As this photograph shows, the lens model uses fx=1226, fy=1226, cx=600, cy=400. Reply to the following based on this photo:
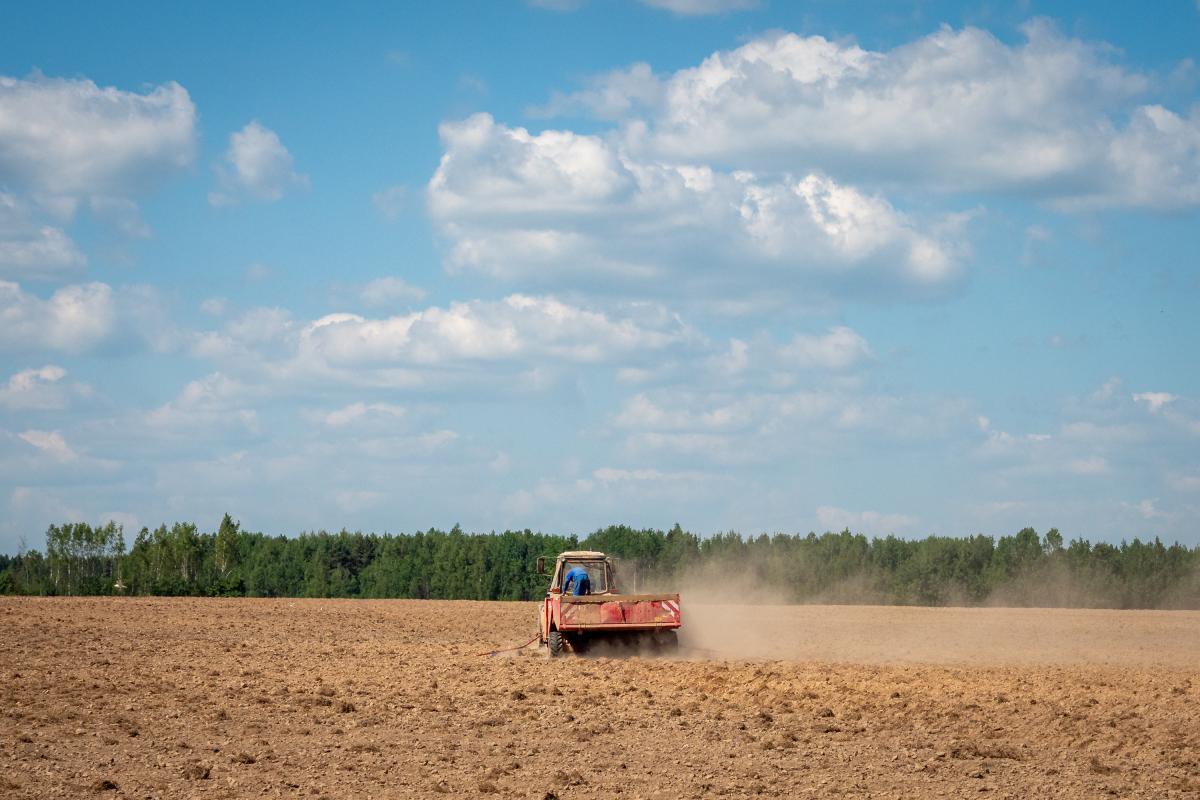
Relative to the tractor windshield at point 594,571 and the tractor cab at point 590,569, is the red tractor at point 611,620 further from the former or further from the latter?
the tractor windshield at point 594,571

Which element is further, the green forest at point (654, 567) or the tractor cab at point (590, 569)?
the green forest at point (654, 567)

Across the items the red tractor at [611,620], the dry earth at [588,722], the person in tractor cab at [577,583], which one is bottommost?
the dry earth at [588,722]

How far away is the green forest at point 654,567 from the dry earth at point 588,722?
39.5m

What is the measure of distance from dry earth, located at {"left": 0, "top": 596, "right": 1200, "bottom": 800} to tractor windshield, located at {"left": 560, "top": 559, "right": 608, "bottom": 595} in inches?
85.7

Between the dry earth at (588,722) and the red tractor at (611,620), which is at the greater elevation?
the red tractor at (611,620)

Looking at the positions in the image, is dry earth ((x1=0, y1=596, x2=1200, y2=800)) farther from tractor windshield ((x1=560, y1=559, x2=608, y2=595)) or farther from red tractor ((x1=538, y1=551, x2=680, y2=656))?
tractor windshield ((x1=560, y1=559, x2=608, y2=595))

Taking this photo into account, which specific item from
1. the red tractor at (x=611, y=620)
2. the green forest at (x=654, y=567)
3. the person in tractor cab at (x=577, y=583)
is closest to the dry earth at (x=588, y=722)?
the red tractor at (x=611, y=620)

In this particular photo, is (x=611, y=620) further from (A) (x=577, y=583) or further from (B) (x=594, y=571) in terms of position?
(B) (x=594, y=571)

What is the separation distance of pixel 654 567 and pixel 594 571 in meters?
66.3

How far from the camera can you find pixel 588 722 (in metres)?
17.0

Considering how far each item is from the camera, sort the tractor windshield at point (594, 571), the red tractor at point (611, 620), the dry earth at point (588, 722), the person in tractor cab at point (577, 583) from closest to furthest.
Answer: the dry earth at point (588, 722) < the red tractor at point (611, 620) < the person in tractor cab at point (577, 583) < the tractor windshield at point (594, 571)

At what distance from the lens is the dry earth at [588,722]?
13.0 meters

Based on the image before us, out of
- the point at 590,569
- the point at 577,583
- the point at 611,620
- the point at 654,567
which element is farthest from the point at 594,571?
the point at 654,567

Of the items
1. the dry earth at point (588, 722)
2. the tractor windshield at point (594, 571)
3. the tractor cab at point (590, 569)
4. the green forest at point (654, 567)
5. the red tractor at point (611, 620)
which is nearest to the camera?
the dry earth at point (588, 722)
